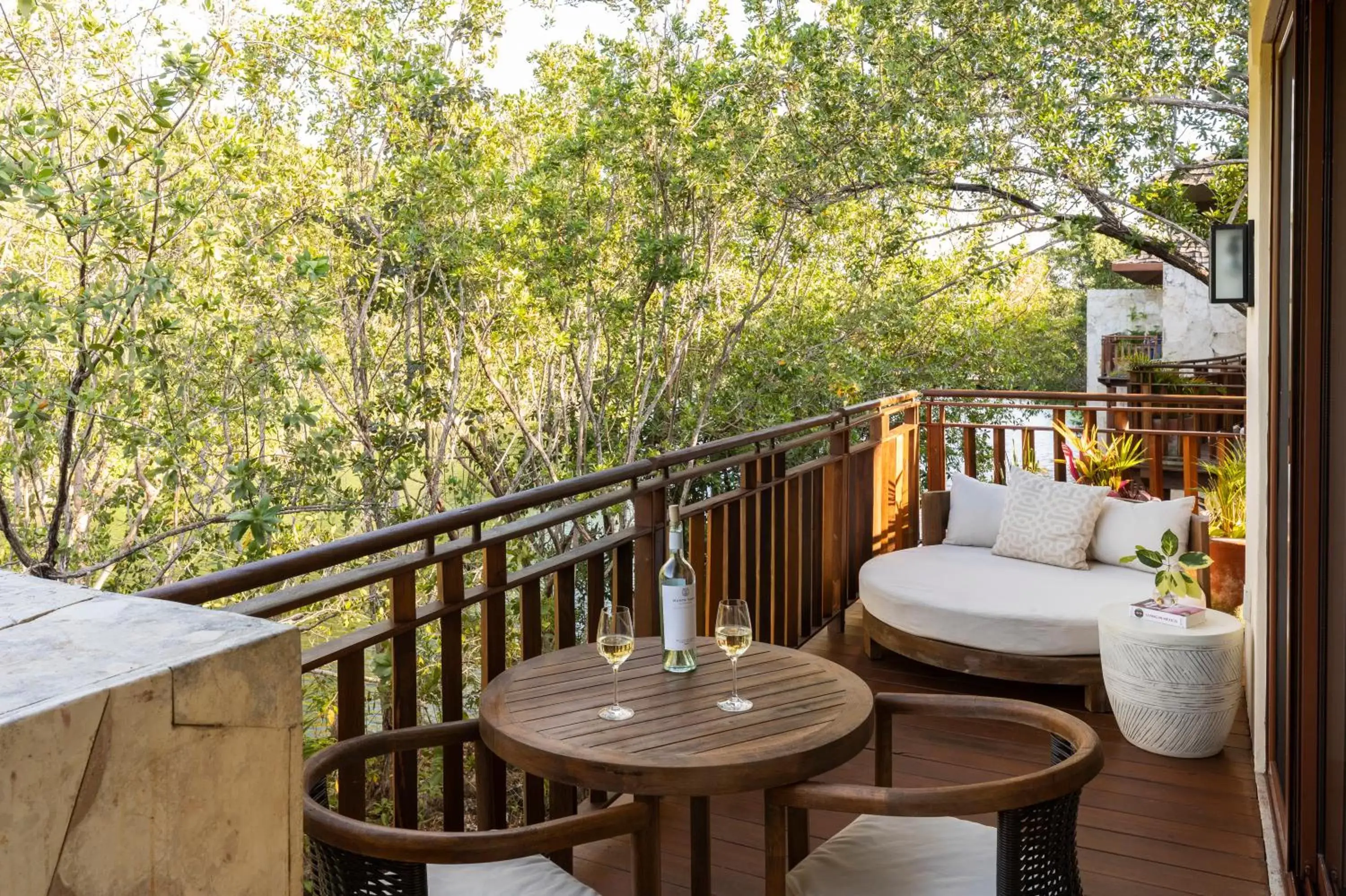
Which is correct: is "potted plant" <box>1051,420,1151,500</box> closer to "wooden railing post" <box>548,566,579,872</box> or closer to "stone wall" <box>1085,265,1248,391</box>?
"wooden railing post" <box>548,566,579,872</box>

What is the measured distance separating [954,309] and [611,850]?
882 centimetres

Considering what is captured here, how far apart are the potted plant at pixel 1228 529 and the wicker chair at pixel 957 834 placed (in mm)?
2863

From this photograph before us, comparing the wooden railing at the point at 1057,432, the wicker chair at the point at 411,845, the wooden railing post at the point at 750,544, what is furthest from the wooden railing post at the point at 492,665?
the wooden railing at the point at 1057,432

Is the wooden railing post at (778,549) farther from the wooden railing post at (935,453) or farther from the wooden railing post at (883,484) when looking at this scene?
the wooden railing post at (935,453)

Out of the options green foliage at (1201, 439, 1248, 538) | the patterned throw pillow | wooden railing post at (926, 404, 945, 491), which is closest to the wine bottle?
the patterned throw pillow

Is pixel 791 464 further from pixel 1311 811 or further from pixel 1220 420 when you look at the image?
pixel 1311 811

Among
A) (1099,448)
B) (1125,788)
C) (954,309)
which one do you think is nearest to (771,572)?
(1125,788)

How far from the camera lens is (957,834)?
78.7 inches

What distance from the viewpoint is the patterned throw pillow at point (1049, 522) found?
443cm

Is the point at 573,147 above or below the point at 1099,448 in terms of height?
above

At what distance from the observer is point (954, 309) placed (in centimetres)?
1067

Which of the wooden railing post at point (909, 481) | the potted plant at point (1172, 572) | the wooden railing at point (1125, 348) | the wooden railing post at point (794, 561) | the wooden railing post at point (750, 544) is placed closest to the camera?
the potted plant at point (1172, 572)

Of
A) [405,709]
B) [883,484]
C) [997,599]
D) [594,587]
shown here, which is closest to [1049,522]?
[997,599]

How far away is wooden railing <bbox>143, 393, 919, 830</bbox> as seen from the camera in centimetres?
186
